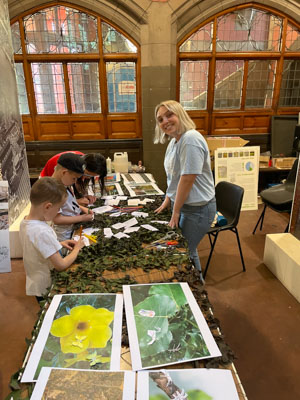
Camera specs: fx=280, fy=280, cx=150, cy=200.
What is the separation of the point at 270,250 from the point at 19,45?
4.44m

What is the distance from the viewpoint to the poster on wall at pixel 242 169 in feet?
13.6

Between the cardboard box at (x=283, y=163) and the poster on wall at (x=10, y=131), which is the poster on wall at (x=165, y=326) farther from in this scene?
the cardboard box at (x=283, y=163)

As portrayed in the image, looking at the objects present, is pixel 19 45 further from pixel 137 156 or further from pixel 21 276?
pixel 21 276

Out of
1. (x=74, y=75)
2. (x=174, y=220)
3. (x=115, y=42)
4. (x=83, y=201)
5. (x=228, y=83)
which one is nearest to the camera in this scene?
(x=174, y=220)

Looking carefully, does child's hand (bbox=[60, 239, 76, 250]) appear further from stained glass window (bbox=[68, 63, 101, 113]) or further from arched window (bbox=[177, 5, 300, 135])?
arched window (bbox=[177, 5, 300, 135])

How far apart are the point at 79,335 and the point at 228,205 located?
2.06m

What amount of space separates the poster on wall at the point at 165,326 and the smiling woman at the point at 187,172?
69cm

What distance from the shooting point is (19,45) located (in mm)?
4176

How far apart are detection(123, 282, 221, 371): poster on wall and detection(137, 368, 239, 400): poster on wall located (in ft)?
0.13

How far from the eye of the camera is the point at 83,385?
0.83 m

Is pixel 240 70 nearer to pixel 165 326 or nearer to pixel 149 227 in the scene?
pixel 149 227

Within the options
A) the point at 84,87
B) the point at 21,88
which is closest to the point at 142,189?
the point at 84,87

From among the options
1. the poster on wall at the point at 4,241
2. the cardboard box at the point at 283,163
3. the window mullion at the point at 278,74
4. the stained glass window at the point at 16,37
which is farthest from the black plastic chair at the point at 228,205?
the stained glass window at the point at 16,37

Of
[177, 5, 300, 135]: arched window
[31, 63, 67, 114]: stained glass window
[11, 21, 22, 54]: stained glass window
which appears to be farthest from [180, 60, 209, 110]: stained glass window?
[11, 21, 22, 54]: stained glass window
